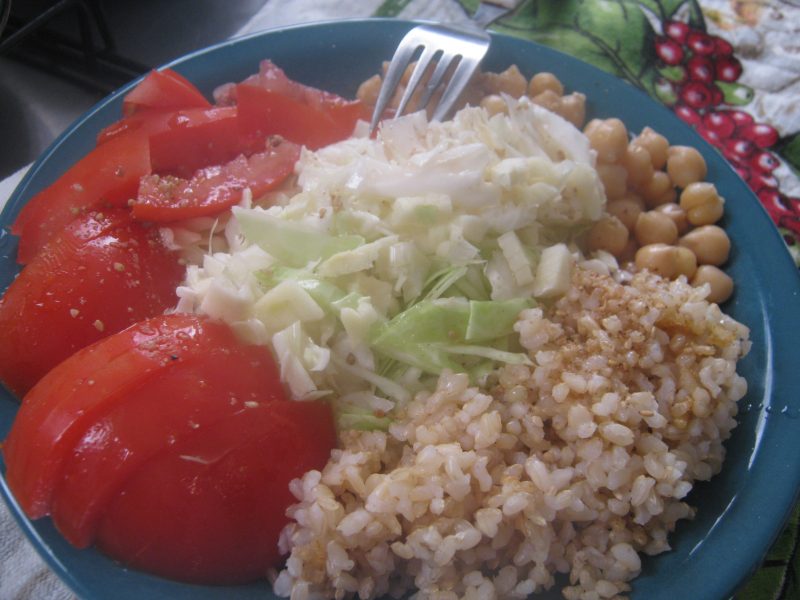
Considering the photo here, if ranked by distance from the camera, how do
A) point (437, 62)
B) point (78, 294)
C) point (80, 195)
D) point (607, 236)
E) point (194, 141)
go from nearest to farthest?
point (78, 294), point (80, 195), point (194, 141), point (607, 236), point (437, 62)

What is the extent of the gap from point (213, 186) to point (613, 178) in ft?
3.68

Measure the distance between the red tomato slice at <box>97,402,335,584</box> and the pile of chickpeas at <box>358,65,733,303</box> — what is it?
107cm

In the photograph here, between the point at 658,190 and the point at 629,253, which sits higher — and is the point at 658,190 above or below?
above

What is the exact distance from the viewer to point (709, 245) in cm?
188

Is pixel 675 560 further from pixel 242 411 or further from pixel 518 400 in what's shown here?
pixel 242 411

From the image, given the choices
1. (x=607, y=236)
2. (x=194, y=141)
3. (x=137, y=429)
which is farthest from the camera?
(x=607, y=236)

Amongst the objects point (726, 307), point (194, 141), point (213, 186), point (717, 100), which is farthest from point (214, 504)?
point (717, 100)

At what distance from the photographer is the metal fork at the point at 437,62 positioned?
208cm

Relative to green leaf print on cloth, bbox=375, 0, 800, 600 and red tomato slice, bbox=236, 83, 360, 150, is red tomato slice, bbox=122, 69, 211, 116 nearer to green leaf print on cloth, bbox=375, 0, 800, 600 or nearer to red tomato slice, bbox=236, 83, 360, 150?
red tomato slice, bbox=236, 83, 360, 150

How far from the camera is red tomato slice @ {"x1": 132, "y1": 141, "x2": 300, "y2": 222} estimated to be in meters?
1.68

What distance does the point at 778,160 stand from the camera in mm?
2371

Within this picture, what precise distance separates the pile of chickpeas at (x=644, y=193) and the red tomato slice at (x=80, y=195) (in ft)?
2.50

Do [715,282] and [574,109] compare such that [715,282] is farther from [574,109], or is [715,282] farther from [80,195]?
[80,195]

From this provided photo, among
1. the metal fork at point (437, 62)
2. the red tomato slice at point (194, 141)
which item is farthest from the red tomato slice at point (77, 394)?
the metal fork at point (437, 62)
